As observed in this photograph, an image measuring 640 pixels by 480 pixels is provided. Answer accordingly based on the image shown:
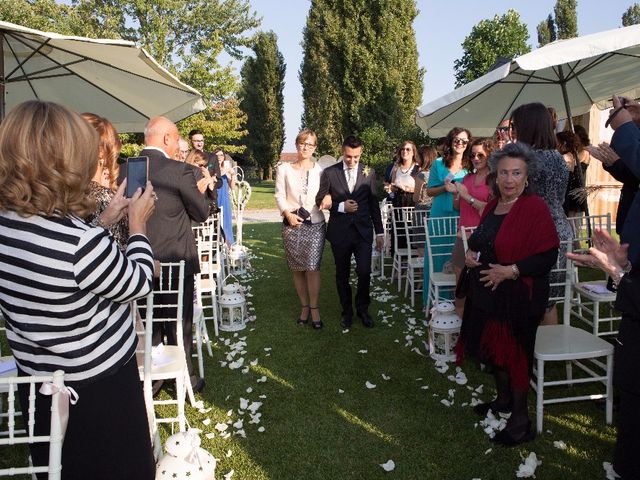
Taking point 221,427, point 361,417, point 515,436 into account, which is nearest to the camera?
point 515,436

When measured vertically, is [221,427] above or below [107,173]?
below

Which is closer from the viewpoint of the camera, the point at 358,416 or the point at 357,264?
the point at 358,416

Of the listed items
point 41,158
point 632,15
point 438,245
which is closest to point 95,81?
point 438,245

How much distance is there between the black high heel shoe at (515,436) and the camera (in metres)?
3.03

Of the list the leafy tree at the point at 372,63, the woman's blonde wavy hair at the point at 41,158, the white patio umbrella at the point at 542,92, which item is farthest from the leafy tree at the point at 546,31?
the woman's blonde wavy hair at the point at 41,158

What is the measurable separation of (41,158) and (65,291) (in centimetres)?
40

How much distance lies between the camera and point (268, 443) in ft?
10.5

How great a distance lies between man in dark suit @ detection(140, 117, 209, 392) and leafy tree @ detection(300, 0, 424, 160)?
1973 cm

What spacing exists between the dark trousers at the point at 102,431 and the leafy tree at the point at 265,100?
37.2 metres

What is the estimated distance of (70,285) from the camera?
4.81ft

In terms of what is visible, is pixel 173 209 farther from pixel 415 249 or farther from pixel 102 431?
pixel 415 249

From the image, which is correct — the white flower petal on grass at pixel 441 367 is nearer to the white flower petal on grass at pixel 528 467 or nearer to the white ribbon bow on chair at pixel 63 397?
the white flower petal on grass at pixel 528 467

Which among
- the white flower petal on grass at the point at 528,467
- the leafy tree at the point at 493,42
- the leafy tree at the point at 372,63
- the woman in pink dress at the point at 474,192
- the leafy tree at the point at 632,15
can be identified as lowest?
the white flower petal on grass at the point at 528,467

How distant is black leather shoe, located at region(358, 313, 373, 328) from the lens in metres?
5.32
